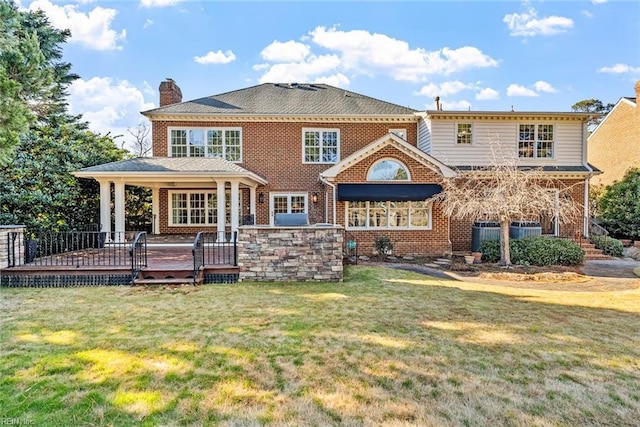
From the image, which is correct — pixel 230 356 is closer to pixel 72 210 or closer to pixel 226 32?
pixel 72 210

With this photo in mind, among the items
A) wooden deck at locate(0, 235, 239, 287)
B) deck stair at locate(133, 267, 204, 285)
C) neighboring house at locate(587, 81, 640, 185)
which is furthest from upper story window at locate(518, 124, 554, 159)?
deck stair at locate(133, 267, 204, 285)

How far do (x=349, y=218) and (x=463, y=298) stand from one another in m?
8.36

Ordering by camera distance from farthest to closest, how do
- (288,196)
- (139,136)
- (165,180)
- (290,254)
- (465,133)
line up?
(139,136), (288,196), (465,133), (165,180), (290,254)

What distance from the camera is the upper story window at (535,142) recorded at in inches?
720

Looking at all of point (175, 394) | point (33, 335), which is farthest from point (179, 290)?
point (175, 394)

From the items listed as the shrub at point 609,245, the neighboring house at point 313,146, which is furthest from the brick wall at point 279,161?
the shrub at point 609,245

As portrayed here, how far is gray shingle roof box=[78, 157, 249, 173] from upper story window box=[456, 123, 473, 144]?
11.4m

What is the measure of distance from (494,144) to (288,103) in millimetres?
11358

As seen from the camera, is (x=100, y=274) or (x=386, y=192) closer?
(x=100, y=274)

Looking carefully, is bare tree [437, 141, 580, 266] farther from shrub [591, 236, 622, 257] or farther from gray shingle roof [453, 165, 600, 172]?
shrub [591, 236, 622, 257]

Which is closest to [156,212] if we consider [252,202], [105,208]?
[105,208]

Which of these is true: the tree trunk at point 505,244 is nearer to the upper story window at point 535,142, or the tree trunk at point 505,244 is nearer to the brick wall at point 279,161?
the upper story window at point 535,142

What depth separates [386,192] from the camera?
15484mm

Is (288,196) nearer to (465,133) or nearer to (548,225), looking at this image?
(465,133)
